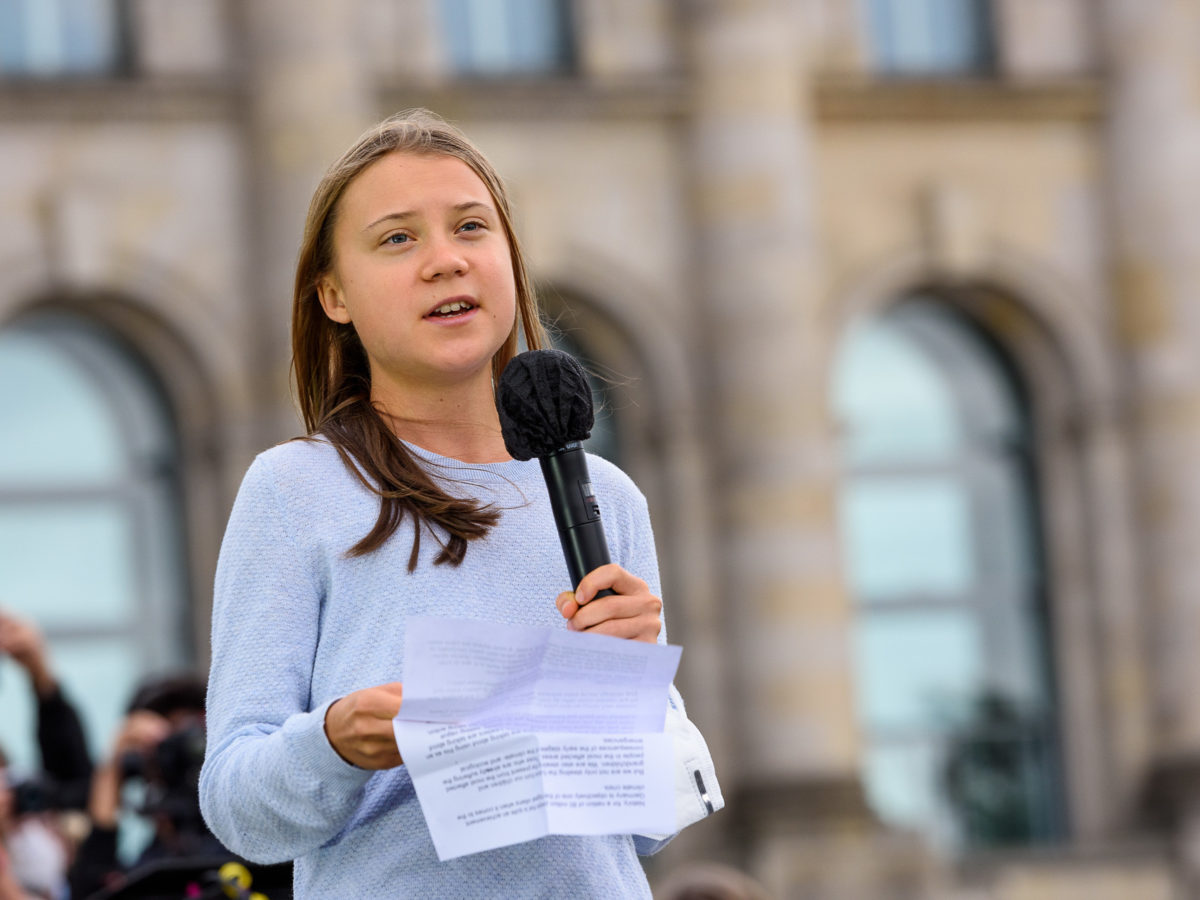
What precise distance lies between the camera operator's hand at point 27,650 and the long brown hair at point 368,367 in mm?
3748

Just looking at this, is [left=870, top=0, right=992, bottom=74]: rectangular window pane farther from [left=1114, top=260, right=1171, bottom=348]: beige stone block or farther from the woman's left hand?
the woman's left hand

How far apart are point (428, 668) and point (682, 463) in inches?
536

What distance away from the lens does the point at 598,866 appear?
2232 mm

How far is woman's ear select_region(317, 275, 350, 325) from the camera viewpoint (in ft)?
8.07

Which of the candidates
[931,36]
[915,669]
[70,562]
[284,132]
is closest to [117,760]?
[70,562]

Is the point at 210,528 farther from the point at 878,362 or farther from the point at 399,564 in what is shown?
the point at 399,564

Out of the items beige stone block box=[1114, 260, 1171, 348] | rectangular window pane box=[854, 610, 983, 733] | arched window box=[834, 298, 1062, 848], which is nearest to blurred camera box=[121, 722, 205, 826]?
arched window box=[834, 298, 1062, 848]

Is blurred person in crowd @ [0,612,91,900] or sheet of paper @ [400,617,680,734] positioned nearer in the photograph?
sheet of paper @ [400,617,680,734]

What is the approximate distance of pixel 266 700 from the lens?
2.20 m

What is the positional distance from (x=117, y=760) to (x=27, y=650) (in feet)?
1.30

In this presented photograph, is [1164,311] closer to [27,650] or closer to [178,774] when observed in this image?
[27,650]

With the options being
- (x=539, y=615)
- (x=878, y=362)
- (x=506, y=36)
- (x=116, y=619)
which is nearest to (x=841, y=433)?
(x=878, y=362)

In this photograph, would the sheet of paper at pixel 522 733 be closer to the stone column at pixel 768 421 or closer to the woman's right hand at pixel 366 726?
the woman's right hand at pixel 366 726

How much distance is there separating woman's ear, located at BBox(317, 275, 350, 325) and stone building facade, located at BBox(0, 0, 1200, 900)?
1214 cm
